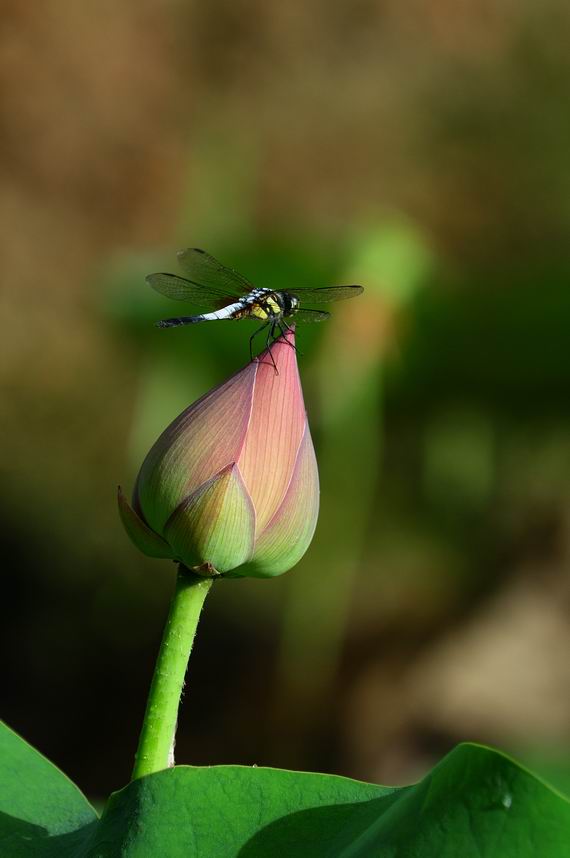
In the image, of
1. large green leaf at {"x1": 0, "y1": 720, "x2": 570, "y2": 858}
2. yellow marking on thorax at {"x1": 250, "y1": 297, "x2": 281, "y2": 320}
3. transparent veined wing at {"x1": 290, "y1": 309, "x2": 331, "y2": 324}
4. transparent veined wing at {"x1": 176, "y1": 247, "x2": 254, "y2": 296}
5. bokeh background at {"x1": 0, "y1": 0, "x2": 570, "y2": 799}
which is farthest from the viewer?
bokeh background at {"x1": 0, "y1": 0, "x2": 570, "y2": 799}

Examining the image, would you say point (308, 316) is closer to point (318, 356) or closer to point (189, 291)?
point (189, 291)

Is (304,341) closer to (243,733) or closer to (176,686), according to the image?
(243,733)

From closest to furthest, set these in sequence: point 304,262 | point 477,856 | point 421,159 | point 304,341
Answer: point 477,856
point 304,262
point 304,341
point 421,159

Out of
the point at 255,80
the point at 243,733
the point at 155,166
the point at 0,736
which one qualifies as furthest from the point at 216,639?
the point at 0,736

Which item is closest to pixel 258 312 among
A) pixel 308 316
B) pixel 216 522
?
pixel 308 316

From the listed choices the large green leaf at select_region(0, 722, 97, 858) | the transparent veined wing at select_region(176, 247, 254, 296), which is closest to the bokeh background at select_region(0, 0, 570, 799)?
the transparent veined wing at select_region(176, 247, 254, 296)

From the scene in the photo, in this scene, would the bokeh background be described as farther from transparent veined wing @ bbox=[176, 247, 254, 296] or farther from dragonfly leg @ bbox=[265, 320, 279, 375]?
dragonfly leg @ bbox=[265, 320, 279, 375]
